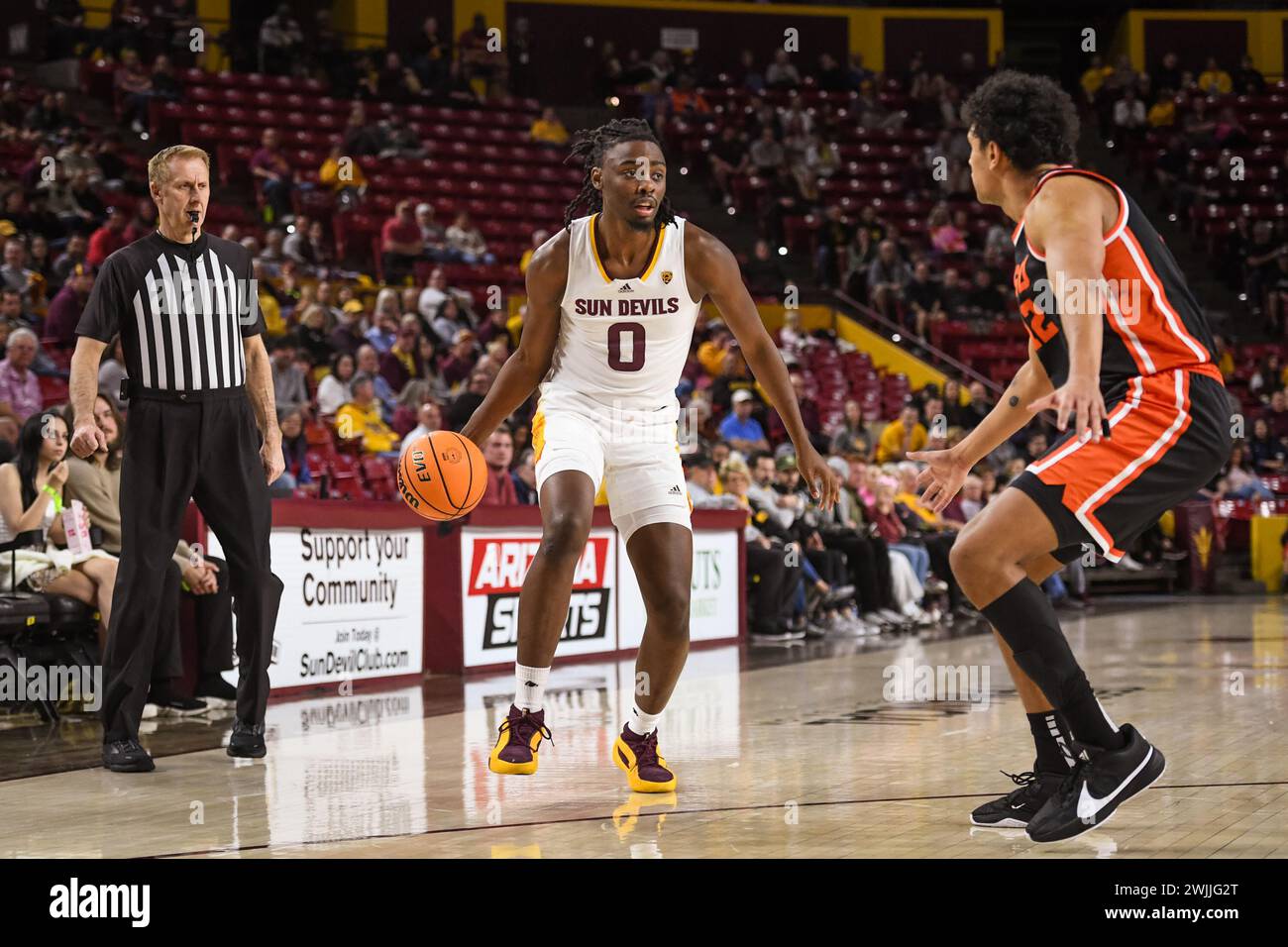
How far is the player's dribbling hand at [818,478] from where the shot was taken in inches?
195

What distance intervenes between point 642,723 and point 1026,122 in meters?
2.23

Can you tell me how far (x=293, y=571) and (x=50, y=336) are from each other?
4767mm

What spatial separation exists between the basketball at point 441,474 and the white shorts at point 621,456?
24cm

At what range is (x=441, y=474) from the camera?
16.8ft

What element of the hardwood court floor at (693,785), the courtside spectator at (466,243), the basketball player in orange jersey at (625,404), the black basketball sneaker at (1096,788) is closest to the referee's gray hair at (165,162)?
the basketball player in orange jersey at (625,404)

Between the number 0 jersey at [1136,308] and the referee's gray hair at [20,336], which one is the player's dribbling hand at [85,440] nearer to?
the number 0 jersey at [1136,308]

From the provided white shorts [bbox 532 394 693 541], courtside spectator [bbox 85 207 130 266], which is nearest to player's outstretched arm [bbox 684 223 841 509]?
white shorts [bbox 532 394 693 541]

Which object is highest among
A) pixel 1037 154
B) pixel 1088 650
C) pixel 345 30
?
pixel 345 30

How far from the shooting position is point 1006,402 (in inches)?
171

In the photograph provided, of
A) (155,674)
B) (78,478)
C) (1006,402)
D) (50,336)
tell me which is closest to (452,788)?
(1006,402)

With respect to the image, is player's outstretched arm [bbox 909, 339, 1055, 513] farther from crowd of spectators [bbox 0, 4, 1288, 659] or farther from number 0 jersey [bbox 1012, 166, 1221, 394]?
crowd of spectators [bbox 0, 4, 1288, 659]

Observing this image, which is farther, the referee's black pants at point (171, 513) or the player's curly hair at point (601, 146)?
the referee's black pants at point (171, 513)

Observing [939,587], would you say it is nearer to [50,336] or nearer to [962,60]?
[50,336]

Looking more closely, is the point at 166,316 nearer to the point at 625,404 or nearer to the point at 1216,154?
the point at 625,404
